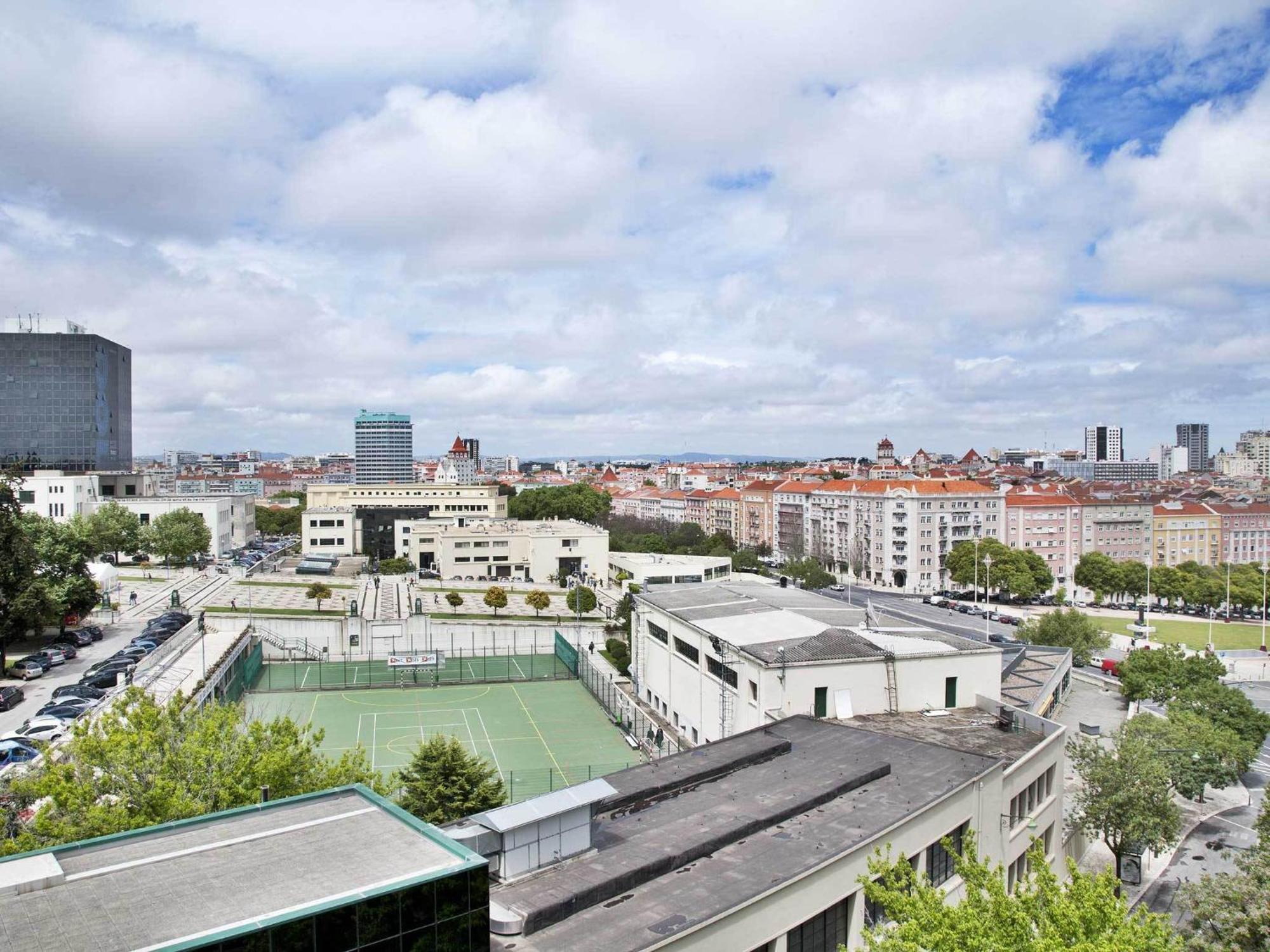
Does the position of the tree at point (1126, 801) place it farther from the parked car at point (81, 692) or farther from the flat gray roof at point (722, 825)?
the parked car at point (81, 692)

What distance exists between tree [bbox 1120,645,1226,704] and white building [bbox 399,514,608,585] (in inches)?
1773

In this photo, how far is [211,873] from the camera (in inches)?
368

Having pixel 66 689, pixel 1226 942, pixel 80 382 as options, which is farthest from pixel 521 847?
pixel 80 382

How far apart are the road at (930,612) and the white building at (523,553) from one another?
20662 mm

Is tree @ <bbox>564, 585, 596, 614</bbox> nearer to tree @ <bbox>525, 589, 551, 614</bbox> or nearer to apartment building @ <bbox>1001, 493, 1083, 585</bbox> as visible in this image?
tree @ <bbox>525, 589, 551, 614</bbox>

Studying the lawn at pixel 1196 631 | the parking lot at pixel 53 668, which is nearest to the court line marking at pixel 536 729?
the parking lot at pixel 53 668

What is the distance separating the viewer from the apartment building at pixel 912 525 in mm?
91938

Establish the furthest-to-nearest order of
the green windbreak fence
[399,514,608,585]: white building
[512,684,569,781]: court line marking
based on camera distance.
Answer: [399,514,608,585]: white building, the green windbreak fence, [512,684,569,781]: court line marking

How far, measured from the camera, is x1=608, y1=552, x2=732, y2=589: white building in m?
71.1

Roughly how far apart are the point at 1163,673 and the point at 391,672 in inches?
1444

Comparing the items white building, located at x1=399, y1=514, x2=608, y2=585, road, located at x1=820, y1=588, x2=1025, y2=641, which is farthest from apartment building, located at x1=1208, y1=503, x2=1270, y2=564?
white building, located at x1=399, y1=514, x2=608, y2=585

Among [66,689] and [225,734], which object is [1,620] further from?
[225,734]

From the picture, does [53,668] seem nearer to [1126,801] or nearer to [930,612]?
[1126,801]

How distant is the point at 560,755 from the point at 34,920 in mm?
24441
